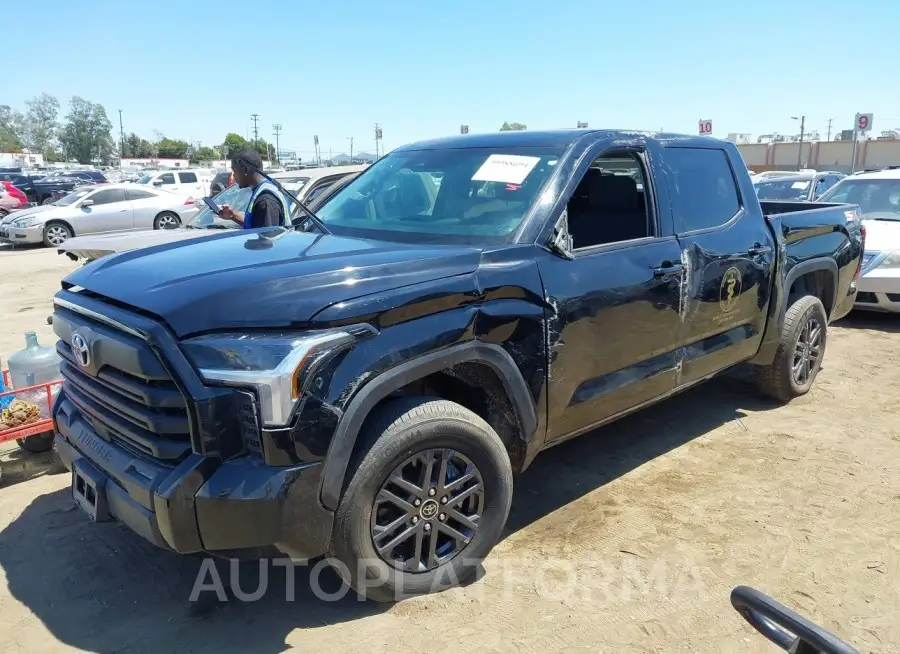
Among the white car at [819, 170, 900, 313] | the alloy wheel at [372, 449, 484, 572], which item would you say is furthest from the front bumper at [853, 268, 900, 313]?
the alloy wheel at [372, 449, 484, 572]

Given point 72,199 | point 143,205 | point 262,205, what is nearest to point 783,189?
point 262,205

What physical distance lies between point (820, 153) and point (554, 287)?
64673mm

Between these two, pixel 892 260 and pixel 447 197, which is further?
pixel 892 260

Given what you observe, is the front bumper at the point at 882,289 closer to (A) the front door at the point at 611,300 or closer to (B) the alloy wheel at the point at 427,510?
(A) the front door at the point at 611,300

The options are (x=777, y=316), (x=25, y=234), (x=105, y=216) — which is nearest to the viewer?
(x=777, y=316)

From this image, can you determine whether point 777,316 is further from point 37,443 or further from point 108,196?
point 108,196

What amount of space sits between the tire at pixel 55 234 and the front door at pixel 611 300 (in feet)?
53.3

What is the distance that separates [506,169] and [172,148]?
12161cm

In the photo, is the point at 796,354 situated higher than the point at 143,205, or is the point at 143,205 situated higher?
the point at 143,205

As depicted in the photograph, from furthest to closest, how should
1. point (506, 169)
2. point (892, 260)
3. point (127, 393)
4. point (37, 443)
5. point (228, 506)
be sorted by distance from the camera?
point (892, 260)
point (37, 443)
point (506, 169)
point (127, 393)
point (228, 506)

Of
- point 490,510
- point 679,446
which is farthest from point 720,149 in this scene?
point 490,510

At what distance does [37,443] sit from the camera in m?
4.21

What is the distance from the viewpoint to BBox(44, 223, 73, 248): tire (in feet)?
54.9

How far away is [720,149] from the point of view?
15.1ft
